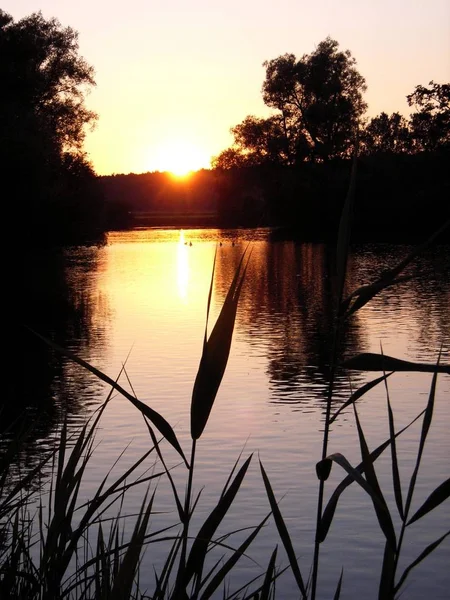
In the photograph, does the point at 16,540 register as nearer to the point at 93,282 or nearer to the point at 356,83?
the point at 93,282

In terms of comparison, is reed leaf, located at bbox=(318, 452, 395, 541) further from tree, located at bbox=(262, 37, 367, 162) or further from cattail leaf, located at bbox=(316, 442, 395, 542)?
tree, located at bbox=(262, 37, 367, 162)

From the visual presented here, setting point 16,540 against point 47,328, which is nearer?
point 16,540

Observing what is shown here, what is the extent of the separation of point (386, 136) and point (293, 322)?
62.2 metres

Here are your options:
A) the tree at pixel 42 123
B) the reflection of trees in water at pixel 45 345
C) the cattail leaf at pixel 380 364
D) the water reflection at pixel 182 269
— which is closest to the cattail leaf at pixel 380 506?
the cattail leaf at pixel 380 364

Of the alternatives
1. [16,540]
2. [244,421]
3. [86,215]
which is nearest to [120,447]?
[244,421]

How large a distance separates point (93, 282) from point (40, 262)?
975 cm

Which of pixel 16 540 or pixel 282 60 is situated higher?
pixel 282 60

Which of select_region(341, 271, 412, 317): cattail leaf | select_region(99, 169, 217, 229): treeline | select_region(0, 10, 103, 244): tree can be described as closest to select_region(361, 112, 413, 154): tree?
select_region(0, 10, 103, 244): tree

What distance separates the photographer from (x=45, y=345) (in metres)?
19.6

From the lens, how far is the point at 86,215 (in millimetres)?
40031

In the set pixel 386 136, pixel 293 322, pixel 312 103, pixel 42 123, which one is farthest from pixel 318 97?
pixel 293 322

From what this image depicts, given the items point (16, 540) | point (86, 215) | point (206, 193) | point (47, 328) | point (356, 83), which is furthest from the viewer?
Result: point (206, 193)

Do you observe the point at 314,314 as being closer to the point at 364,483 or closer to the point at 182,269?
the point at 182,269

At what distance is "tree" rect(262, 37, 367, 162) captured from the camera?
61.9m
